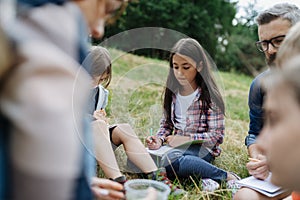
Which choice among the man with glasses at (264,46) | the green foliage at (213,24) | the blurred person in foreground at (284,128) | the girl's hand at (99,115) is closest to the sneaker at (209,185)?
the man with glasses at (264,46)

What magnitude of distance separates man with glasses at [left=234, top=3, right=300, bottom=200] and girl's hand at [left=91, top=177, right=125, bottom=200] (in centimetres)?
69

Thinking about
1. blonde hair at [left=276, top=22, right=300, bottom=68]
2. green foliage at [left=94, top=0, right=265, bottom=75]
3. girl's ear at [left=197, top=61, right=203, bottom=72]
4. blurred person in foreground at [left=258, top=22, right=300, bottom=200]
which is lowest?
green foliage at [left=94, top=0, right=265, bottom=75]

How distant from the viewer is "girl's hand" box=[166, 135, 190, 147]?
1933mm

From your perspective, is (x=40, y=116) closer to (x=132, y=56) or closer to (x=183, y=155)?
(x=183, y=155)

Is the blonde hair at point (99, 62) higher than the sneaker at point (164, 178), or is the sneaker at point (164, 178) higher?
the blonde hair at point (99, 62)

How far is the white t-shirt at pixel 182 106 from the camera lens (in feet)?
6.56

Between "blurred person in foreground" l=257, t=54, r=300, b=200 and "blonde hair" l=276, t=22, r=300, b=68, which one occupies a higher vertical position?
"blonde hair" l=276, t=22, r=300, b=68

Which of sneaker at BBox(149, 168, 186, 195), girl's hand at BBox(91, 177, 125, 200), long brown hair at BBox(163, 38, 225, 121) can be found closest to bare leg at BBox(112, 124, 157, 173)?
sneaker at BBox(149, 168, 186, 195)

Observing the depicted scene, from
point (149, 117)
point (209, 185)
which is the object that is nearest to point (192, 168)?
point (209, 185)

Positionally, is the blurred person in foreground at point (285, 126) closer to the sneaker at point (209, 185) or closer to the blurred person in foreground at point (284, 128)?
the blurred person in foreground at point (284, 128)

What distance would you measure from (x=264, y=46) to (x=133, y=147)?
675 mm

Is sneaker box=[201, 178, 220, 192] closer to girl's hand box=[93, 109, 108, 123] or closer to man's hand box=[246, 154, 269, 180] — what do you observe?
man's hand box=[246, 154, 269, 180]

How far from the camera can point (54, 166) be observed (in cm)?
52

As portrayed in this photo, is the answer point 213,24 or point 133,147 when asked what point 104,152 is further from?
point 213,24
